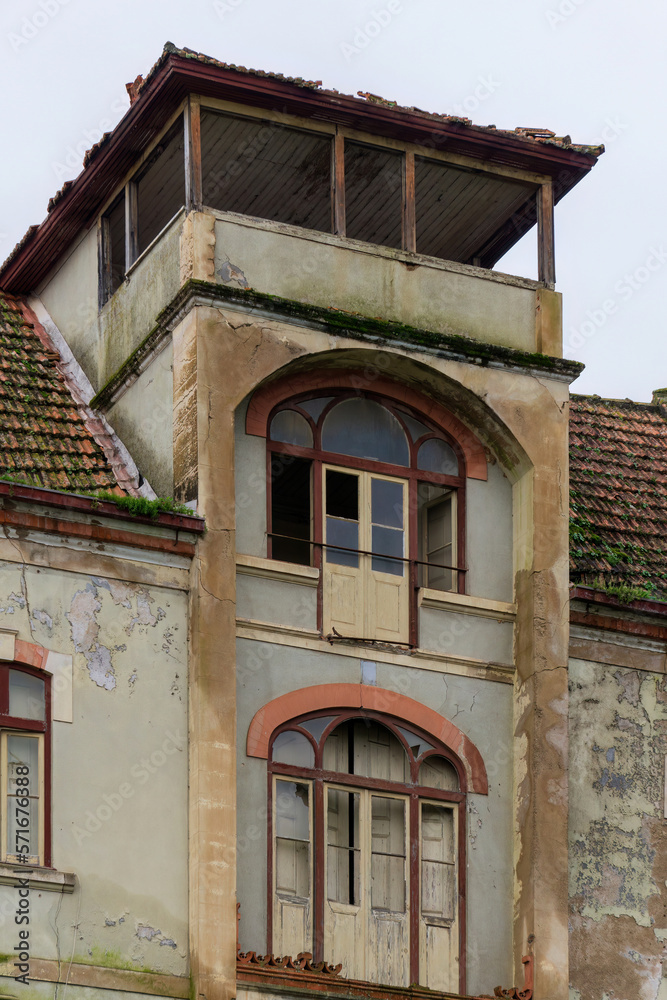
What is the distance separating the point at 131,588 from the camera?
20.9 metres

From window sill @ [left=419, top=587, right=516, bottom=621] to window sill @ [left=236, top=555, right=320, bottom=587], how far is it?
1.24 meters

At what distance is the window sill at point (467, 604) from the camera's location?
73.2 feet

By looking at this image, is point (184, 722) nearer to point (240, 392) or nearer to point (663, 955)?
point (240, 392)

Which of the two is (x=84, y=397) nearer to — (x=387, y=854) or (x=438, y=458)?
(x=438, y=458)

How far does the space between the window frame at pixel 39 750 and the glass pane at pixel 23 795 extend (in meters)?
0.04

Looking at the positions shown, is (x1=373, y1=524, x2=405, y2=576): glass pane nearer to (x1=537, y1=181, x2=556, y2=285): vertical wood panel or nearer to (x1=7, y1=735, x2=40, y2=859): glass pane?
(x1=537, y1=181, x2=556, y2=285): vertical wood panel

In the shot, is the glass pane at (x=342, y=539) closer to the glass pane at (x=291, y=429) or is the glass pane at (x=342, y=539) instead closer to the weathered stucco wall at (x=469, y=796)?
the glass pane at (x=291, y=429)

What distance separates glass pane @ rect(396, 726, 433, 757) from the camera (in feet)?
71.3

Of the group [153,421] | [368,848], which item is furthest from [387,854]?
[153,421]

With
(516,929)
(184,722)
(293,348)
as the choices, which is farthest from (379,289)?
(516,929)

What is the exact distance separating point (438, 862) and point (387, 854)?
581 millimetres

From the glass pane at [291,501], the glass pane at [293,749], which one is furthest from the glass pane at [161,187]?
the glass pane at [293,749]

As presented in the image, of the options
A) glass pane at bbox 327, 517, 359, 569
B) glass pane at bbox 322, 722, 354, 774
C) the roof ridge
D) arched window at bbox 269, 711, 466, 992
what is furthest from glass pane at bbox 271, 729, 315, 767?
the roof ridge

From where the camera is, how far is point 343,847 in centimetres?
2112
